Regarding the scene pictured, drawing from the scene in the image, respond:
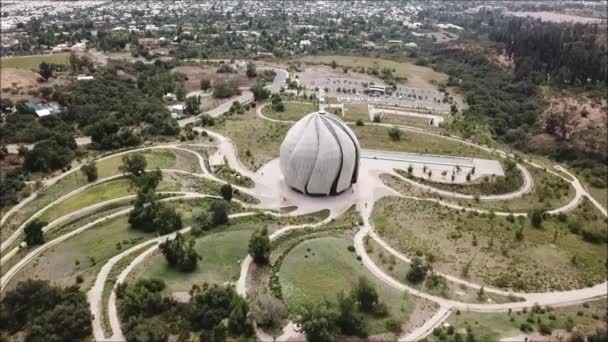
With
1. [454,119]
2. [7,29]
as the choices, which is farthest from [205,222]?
[7,29]

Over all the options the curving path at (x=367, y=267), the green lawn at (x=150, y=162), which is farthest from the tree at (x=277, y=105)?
the curving path at (x=367, y=267)

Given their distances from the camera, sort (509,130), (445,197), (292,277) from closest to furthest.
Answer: (292,277) → (445,197) → (509,130)

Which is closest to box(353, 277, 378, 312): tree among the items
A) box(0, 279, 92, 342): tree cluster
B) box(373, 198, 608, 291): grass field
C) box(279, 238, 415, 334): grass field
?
box(279, 238, 415, 334): grass field

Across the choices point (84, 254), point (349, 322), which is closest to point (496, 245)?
point (349, 322)

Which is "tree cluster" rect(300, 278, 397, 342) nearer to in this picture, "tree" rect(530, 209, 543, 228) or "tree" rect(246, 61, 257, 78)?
"tree" rect(530, 209, 543, 228)

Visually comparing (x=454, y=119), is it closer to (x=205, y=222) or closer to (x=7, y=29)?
(x=205, y=222)

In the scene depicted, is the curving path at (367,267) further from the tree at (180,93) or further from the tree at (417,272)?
the tree at (180,93)
